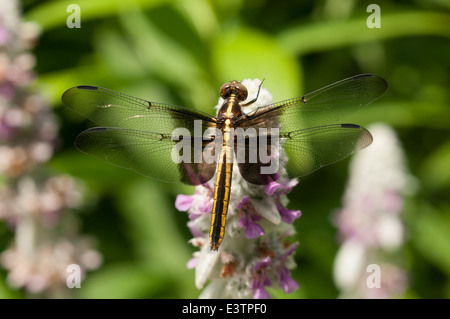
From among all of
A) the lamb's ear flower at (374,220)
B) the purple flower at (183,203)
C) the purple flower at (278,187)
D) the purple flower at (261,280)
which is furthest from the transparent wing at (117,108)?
the lamb's ear flower at (374,220)

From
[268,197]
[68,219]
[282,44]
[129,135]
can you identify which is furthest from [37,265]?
[282,44]

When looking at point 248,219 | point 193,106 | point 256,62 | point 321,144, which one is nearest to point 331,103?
point 321,144

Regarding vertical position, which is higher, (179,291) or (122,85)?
(122,85)

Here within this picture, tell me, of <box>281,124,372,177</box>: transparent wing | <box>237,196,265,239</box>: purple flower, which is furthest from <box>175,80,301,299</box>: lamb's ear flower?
<box>281,124,372,177</box>: transparent wing

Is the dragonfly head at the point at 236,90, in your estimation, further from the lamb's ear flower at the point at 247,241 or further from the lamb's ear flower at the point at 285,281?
the lamb's ear flower at the point at 285,281

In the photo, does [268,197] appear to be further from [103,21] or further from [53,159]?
[103,21]

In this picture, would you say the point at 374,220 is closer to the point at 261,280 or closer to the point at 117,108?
the point at 261,280
